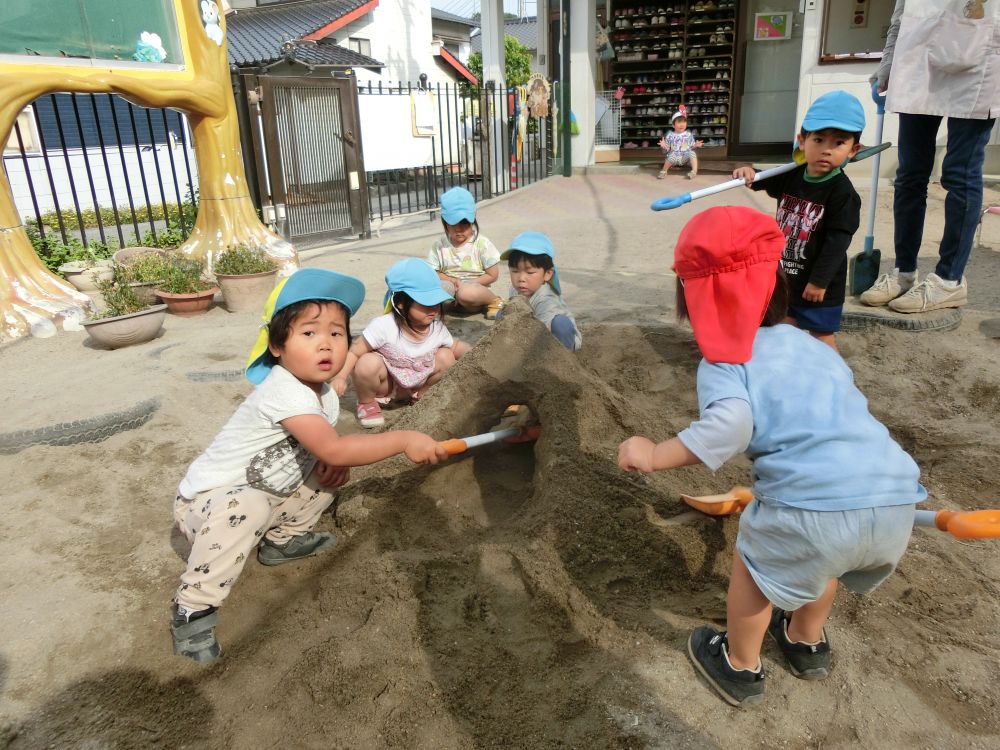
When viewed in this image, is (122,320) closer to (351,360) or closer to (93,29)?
(351,360)

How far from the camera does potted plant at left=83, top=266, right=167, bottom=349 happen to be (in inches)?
174

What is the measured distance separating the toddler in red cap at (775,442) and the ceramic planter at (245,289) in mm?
4481

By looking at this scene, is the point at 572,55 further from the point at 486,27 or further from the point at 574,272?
the point at 574,272

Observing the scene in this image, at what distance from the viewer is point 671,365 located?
3840mm

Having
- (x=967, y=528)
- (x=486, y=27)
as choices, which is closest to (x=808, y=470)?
(x=967, y=528)

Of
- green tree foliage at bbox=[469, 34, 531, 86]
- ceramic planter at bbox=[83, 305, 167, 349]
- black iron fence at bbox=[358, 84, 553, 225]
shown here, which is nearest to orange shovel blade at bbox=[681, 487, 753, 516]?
ceramic planter at bbox=[83, 305, 167, 349]

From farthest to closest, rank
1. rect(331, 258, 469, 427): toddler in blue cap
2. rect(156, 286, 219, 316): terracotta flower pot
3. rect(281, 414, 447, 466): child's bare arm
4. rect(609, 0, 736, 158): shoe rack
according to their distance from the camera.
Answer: rect(609, 0, 736, 158): shoe rack
rect(156, 286, 219, 316): terracotta flower pot
rect(331, 258, 469, 427): toddler in blue cap
rect(281, 414, 447, 466): child's bare arm

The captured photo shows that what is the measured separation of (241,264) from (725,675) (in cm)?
485

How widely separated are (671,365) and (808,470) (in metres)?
2.30

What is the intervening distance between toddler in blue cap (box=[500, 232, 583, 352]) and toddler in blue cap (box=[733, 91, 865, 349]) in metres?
1.02

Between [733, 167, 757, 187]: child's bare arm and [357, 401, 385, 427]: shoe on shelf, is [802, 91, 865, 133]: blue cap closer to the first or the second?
[733, 167, 757, 187]: child's bare arm

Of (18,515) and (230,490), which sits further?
(18,515)

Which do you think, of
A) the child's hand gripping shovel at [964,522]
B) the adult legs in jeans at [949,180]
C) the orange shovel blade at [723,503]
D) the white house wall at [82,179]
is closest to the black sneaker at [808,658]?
the child's hand gripping shovel at [964,522]

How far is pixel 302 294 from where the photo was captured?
204 cm
